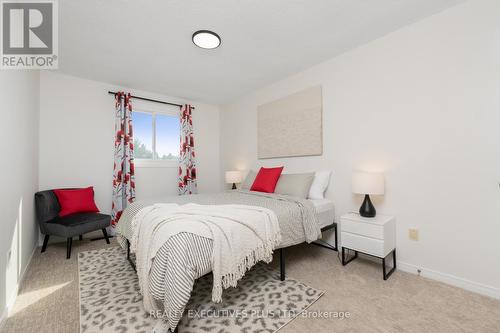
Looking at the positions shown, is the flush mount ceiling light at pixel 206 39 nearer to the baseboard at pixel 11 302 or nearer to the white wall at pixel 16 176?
the white wall at pixel 16 176

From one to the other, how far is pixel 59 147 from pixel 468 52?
5.09 metres

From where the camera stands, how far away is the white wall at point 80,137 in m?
3.16

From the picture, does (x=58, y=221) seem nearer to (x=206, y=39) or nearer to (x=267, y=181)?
(x=267, y=181)

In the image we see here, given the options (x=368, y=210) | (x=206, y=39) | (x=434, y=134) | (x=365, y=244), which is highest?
(x=206, y=39)

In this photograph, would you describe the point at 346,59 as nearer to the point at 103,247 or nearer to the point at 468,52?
the point at 468,52

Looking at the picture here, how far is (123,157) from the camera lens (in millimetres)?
3680

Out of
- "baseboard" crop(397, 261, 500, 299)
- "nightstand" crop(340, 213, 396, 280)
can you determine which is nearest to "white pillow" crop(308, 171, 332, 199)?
"nightstand" crop(340, 213, 396, 280)

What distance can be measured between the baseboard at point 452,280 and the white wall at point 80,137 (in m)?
4.03

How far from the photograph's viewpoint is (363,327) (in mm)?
1448

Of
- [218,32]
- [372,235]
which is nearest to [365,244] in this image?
[372,235]

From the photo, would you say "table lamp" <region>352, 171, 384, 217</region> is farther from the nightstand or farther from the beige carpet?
the beige carpet

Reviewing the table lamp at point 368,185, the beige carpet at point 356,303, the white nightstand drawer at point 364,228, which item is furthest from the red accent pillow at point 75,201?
the table lamp at point 368,185

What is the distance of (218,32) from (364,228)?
2597 millimetres

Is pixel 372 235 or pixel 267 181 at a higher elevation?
pixel 267 181
